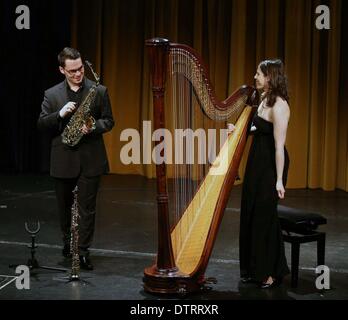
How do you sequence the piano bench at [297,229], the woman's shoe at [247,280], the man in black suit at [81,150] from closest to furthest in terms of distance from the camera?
1. the piano bench at [297,229]
2. the woman's shoe at [247,280]
3. the man in black suit at [81,150]

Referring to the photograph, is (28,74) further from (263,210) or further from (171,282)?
(171,282)

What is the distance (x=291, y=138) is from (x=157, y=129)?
16.0ft

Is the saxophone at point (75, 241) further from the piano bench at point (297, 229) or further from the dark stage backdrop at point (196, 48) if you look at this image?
the dark stage backdrop at point (196, 48)

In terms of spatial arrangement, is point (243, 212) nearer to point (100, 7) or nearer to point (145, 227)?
point (145, 227)

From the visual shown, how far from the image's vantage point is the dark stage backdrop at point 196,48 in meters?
7.92

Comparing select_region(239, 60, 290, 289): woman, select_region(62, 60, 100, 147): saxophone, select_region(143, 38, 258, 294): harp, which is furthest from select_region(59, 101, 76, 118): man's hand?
select_region(239, 60, 290, 289): woman

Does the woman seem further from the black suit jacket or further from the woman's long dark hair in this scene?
the black suit jacket

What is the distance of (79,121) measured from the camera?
446 centimetres

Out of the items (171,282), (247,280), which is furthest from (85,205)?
(247,280)

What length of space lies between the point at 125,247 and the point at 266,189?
1.51 metres

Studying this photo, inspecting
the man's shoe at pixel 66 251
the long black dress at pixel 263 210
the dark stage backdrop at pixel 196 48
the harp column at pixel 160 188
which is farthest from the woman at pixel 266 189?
the dark stage backdrop at pixel 196 48

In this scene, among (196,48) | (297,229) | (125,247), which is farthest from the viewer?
(196,48)

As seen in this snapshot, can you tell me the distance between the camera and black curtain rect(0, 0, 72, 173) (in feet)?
28.9

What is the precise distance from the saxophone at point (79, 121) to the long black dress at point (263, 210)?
106 centimetres
